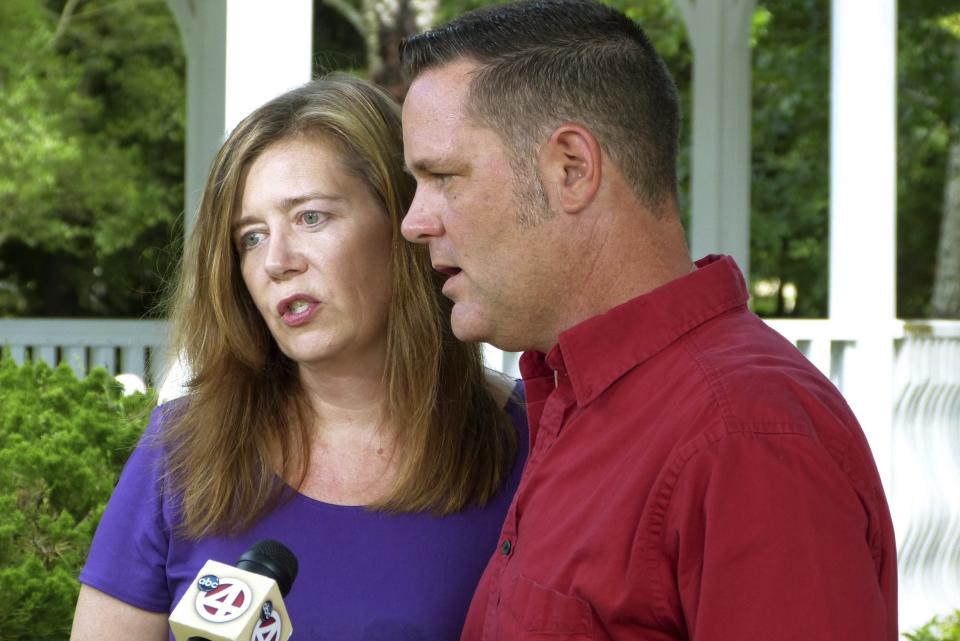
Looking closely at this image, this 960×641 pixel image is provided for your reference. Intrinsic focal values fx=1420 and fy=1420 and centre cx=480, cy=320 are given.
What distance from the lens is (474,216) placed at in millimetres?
1958

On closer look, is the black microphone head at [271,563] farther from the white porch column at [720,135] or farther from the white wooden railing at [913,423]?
the white porch column at [720,135]

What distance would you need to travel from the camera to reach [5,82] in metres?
18.7

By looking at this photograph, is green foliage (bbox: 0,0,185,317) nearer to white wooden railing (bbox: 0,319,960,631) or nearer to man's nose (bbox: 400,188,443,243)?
white wooden railing (bbox: 0,319,960,631)

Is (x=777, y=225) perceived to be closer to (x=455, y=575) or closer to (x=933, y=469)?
(x=933, y=469)

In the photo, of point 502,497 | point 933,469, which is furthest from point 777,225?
point 502,497

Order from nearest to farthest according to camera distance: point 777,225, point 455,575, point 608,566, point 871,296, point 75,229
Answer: point 608,566 → point 455,575 → point 871,296 → point 75,229 → point 777,225

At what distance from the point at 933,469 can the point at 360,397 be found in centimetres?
→ 513

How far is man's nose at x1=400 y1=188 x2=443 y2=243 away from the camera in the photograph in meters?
2.01

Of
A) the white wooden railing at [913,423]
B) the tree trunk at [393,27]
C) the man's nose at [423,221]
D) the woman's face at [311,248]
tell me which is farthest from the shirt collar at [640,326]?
the tree trunk at [393,27]

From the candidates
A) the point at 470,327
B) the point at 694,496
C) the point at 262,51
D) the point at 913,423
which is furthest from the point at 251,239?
the point at 913,423

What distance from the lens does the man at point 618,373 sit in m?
1.60

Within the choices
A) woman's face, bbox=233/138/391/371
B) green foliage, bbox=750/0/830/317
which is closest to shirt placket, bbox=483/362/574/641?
woman's face, bbox=233/138/391/371

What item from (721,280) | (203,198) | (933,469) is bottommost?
(933,469)

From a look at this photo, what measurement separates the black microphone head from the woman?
0.70 metres
